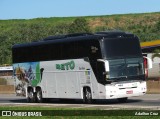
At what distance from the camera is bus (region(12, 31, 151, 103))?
2970 centimetres

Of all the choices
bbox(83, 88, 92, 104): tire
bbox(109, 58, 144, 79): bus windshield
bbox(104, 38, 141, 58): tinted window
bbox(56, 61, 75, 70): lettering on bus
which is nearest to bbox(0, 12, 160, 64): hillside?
bbox(56, 61, 75, 70): lettering on bus

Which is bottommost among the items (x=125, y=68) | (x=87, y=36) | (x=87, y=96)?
(x=87, y=96)

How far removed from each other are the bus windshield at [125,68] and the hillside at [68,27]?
5455 centimetres

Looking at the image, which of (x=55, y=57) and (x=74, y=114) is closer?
(x=74, y=114)

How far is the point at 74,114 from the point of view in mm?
21625

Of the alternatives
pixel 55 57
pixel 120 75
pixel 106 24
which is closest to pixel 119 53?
pixel 120 75

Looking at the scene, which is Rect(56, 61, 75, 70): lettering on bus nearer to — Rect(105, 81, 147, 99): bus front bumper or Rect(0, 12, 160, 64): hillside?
Rect(105, 81, 147, 99): bus front bumper

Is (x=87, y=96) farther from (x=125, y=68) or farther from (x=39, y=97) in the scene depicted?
(x=39, y=97)

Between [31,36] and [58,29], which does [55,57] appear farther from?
[58,29]

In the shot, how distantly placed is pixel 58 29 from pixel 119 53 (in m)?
80.5

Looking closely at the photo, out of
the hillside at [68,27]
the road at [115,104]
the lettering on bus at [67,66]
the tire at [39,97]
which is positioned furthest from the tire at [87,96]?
the hillside at [68,27]

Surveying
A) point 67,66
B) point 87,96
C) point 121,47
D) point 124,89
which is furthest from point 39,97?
point 121,47

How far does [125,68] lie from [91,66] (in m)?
1.73

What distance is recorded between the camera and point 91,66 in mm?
30266
